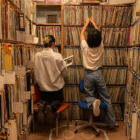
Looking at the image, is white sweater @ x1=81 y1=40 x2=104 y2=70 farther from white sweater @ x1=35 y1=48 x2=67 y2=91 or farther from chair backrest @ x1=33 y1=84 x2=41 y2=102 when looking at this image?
chair backrest @ x1=33 y1=84 x2=41 y2=102

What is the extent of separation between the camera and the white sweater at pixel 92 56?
94.3 inches

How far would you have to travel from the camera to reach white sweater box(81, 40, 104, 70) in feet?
7.86

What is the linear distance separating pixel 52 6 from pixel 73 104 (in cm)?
187

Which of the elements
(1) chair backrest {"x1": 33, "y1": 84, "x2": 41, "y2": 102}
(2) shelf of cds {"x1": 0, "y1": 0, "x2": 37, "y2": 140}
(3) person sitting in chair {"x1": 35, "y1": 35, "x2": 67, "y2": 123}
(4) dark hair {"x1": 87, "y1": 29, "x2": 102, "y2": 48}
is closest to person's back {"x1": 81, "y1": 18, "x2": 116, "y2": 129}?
(4) dark hair {"x1": 87, "y1": 29, "x2": 102, "y2": 48}

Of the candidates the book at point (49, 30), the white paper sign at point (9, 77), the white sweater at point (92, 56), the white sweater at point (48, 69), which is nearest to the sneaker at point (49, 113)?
the white sweater at point (48, 69)

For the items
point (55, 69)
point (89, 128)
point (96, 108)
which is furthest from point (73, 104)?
point (55, 69)

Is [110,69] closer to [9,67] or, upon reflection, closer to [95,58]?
[95,58]

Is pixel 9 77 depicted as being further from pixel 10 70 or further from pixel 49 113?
pixel 49 113

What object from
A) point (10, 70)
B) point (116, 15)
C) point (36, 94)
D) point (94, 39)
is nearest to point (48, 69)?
point (36, 94)

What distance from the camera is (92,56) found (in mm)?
2400

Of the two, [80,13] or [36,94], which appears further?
[80,13]

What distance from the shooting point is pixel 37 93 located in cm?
244

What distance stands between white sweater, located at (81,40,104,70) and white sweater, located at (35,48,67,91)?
390mm

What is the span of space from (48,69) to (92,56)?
71cm
